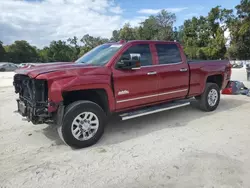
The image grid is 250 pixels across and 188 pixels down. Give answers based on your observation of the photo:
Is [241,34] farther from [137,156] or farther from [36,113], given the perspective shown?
[36,113]

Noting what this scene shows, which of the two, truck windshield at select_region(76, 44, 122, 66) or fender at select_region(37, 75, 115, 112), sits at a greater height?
truck windshield at select_region(76, 44, 122, 66)

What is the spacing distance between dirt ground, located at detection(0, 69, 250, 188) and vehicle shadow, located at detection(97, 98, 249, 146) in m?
0.02

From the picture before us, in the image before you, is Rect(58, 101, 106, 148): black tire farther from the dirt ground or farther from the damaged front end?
the damaged front end

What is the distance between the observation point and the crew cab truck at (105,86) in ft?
12.4

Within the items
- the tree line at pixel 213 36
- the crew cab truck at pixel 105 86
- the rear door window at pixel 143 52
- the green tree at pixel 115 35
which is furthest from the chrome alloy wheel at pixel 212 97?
the green tree at pixel 115 35

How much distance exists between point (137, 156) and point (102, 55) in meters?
2.23

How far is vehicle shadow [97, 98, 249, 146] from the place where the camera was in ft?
15.0

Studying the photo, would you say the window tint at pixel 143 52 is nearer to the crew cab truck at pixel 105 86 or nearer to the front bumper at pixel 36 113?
the crew cab truck at pixel 105 86

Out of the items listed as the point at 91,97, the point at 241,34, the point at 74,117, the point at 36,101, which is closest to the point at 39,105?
the point at 36,101

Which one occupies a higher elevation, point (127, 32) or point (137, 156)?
point (127, 32)

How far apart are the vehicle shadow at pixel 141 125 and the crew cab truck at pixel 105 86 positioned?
1.28 ft

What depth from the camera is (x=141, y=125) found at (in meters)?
5.18

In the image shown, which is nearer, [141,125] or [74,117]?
Answer: [74,117]

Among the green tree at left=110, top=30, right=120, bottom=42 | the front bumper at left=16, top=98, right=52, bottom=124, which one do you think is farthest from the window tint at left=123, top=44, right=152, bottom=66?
the green tree at left=110, top=30, right=120, bottom=42
